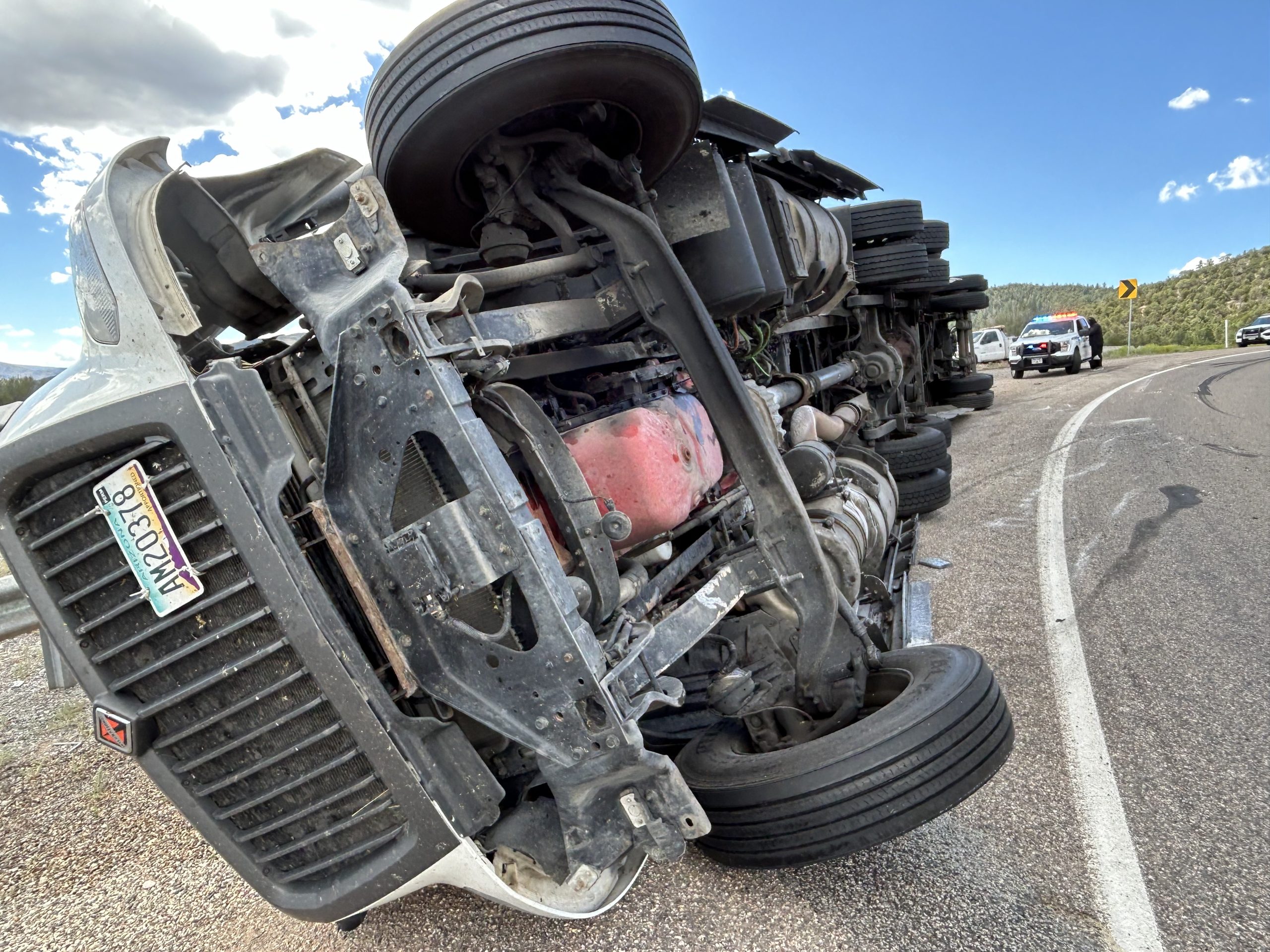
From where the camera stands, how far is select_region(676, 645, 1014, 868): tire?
204cm

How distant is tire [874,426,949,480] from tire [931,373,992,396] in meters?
6.83

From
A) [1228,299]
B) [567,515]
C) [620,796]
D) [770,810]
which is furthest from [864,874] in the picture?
[1228,299]

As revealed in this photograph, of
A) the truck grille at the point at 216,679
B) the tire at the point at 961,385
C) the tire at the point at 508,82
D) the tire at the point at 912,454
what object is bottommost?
the tire at the point at 961,385

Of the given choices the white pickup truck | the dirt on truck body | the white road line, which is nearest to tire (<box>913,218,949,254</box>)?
the white road line

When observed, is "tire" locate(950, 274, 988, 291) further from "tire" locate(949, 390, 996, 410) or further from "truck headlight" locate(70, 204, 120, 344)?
"truck headlight" locate(70, 204, 120, 344)

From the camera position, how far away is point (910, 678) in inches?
101

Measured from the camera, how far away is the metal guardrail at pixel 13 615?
12.4ft

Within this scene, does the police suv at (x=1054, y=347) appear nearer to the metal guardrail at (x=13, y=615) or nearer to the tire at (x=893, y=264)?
the tire at (x=893, y=264)

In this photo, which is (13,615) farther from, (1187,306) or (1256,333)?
(1187,306)

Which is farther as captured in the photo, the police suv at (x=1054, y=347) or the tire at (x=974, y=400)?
the police suv at (x=1054, y=347)

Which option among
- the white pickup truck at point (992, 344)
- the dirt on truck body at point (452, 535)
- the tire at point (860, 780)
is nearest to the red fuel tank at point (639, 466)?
the dirt on truck body at point (452, 535)

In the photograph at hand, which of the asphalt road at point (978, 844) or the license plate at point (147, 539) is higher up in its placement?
the license plate at point (147, 539)

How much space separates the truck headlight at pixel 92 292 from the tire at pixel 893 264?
6644 mm

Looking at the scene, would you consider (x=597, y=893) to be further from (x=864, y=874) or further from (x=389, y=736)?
(x=864, y=874)
